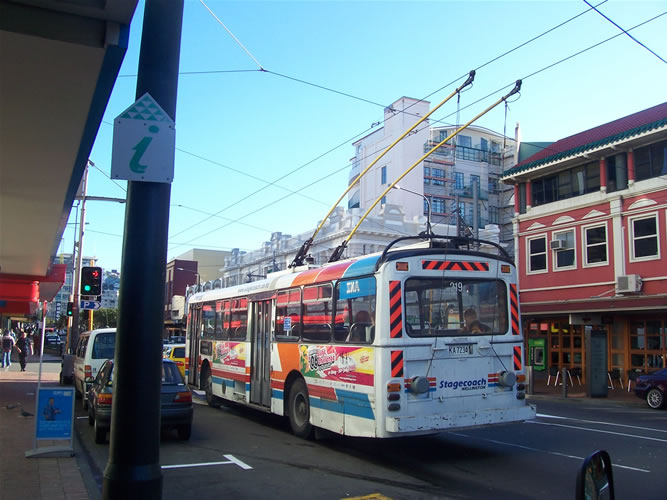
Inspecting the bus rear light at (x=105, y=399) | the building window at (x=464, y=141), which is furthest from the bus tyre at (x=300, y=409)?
the building window at (x=464, y=141)

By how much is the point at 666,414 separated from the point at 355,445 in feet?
36.1

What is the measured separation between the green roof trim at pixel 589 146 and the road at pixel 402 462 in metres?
13.7

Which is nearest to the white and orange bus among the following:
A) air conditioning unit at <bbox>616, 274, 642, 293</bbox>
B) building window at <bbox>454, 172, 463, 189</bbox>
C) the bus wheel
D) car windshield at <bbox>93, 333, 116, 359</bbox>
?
the bus wheel

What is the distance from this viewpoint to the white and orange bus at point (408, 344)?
30.5 feet

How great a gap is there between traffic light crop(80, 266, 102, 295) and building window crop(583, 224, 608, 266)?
Answer: 1926 cm

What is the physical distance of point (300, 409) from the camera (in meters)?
12.0

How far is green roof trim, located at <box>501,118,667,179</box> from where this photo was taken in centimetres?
2333

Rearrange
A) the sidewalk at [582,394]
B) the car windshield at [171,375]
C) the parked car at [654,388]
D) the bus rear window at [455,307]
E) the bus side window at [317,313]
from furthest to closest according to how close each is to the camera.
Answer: the sidewalk at [582,394], the parked car at [654,388], the car windshield at [171,375], the bus side window at [317,313], the bus rear window at [455,307]

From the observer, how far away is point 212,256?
85.2 meters

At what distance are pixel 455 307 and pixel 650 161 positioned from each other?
17.8 m

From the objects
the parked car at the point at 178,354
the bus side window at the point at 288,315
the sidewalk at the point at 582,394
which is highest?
the bus side window at the point at 288,315

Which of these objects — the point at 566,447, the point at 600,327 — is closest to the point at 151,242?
the point at 566,447

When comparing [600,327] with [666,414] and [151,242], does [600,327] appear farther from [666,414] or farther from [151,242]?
[151,242]

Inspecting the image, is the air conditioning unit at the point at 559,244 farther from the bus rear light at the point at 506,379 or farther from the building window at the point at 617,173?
the bus rear light at the point at 506,379
